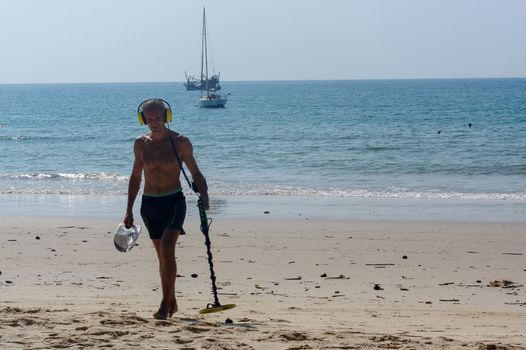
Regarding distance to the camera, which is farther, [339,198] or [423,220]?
[339,198]

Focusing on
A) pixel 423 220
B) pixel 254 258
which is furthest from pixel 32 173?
pixel 254 258

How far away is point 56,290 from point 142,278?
40.7 inches

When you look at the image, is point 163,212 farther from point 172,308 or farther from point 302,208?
point 302,208

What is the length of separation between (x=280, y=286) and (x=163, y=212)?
246cm

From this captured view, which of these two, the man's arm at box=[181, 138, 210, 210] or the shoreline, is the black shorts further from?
the shoreline

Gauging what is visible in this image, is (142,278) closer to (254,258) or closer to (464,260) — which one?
(254,258)

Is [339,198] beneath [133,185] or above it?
beneath

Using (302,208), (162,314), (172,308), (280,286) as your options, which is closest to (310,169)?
(302,208)

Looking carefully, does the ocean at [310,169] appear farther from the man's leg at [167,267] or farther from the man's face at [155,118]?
the man's face at [155,118]

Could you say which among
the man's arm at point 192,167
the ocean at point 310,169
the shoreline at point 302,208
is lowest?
the ocean at point 310,169

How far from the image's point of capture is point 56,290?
858 cm

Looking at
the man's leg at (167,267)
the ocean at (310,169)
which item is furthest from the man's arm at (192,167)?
the ocean at (310,169)

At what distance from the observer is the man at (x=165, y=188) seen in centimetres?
680

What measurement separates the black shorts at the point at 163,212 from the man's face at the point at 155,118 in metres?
0.52
